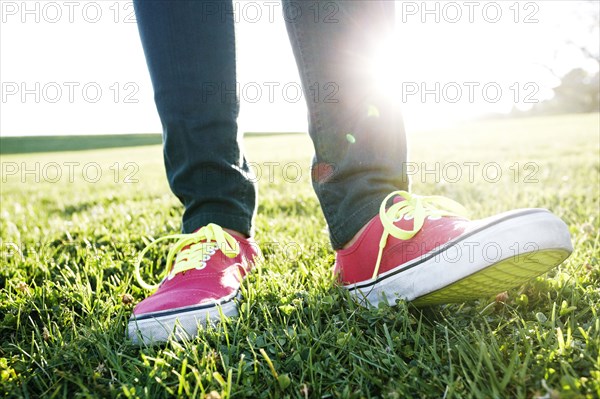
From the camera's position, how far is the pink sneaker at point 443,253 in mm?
1302

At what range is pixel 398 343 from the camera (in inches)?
51.1

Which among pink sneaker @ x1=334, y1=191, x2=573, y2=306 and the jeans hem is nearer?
pink sneaker @ x1=334, y1=191, x2=573, y2=306

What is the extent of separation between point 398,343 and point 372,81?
2.80ft

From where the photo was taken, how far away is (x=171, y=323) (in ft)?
4.69

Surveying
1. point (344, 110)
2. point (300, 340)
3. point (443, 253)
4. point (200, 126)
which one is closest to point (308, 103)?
point (344, 110)

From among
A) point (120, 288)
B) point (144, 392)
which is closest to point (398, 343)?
point (144, 392)

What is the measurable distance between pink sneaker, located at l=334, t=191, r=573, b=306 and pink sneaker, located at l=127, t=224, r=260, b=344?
38 centimetres

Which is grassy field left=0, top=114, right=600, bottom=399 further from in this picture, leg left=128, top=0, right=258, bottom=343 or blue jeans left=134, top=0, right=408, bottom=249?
blue jeans left=134, top=0, right=408, bottom=249

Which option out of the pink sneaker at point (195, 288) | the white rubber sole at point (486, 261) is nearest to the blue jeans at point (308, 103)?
the pink sneaker at point (195, 288)

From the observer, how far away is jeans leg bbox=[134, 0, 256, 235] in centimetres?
167

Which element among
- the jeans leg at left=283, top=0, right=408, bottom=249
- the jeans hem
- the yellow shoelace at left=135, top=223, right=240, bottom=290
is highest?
the jeans leg at left=283, top=0, right=408, bottom=249

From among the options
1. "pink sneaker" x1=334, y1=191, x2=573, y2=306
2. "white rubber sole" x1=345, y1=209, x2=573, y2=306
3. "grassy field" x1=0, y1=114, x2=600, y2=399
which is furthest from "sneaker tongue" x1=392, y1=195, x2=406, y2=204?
"grassy field" x1=0, y1=114, x2=600, y2=399

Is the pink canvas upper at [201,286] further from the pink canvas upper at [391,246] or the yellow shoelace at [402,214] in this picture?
the yellow shoelace at [402,214]

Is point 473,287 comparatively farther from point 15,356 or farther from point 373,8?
point 15,356
